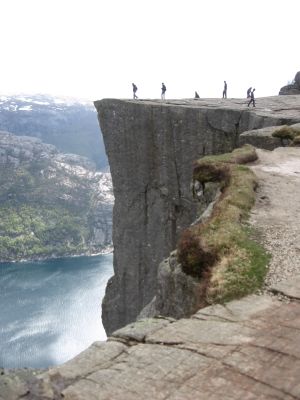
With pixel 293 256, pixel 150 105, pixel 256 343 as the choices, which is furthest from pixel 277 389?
pixel 150 105

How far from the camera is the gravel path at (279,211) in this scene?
1474cm

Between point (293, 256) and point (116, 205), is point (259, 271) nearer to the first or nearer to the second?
point (293, 256)

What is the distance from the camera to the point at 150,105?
41219 mm

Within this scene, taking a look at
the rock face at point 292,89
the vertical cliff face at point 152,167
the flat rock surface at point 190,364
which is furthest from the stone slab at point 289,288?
the rock face at point 292,89

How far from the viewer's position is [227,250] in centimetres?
1488

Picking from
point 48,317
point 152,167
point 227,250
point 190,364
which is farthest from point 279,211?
point 48,317

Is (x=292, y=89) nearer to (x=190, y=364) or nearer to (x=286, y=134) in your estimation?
(x=286, y=134)

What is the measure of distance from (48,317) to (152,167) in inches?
4468

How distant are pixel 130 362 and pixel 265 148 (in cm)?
2440

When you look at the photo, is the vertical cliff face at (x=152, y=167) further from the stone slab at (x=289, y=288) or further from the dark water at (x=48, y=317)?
the dark water at (x=48, y=317)

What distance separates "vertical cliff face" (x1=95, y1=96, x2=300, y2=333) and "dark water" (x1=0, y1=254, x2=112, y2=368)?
71.9 meters

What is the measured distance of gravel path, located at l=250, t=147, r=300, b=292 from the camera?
14741 millimetres

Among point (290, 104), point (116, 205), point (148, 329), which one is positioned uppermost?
point (290, 104)

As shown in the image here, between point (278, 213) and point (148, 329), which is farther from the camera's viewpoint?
point (278, 213)
